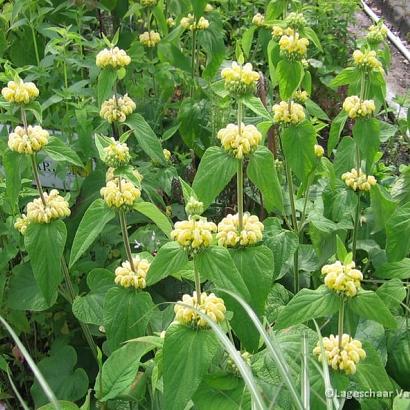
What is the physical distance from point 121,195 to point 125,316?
0.24 m

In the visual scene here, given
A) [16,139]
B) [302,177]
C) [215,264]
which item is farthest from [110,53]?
[215,264]

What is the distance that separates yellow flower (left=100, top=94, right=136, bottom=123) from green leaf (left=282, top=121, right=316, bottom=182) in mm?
393

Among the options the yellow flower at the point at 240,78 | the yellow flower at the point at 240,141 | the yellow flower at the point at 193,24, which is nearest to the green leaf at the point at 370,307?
the yellow flower at the point at 240,141

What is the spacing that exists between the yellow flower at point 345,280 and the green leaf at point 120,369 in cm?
35

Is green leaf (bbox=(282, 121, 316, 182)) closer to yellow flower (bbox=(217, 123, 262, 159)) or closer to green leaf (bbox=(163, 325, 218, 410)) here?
yellow flower (bbox=(217, 123, 262, 159))

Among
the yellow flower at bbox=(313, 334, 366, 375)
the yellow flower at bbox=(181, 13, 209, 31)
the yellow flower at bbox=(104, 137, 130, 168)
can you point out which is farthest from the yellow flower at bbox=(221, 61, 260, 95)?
the yellow flower at bbox=(181, 13, 209, 31)

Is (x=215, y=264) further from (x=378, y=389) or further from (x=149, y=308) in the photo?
(x=378, y=389)

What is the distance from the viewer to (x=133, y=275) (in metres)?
1.38

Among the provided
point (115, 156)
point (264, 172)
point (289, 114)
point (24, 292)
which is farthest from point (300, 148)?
point (24, 292)

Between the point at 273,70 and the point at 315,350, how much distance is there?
0.76m

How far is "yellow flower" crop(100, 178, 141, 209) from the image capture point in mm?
1315

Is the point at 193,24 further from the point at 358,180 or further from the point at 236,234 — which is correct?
the point at 236,234

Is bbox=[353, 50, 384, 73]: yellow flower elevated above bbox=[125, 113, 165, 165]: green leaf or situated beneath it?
elevated above

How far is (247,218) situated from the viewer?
52.3 inches
